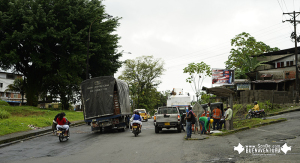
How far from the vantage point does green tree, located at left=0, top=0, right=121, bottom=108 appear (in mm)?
32062

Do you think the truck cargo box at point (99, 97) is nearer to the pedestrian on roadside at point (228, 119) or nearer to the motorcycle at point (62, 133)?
the motorcycle at point (62, 133)

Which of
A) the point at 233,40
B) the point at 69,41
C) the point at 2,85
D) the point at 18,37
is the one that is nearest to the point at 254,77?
the point at 233,40

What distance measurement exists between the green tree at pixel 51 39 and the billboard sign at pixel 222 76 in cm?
2055

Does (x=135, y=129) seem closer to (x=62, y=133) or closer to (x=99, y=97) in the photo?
(x=99, y=97)

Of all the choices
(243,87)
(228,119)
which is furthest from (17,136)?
(243,87)

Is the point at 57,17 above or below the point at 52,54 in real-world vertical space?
above

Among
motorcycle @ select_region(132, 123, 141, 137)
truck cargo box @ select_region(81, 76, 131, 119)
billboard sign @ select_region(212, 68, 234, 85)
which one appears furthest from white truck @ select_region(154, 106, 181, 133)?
billboard sign @ select_region(212, 68, 234, 85)

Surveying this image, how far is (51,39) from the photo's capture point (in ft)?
111

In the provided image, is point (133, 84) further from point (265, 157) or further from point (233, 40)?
point (265, 157)

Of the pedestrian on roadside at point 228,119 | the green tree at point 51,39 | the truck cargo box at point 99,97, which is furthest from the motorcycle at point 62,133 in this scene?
the green tree at point 51,39

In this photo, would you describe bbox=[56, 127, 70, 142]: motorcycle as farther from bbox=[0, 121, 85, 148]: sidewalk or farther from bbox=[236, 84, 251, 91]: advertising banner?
bbox=[236, 84, 251, 91]: advertising banner

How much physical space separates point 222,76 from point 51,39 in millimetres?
28940

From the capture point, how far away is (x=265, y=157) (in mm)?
9188

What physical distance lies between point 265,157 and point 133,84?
64448 millimetres
